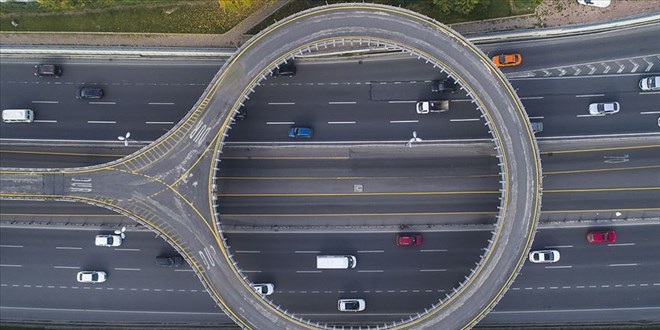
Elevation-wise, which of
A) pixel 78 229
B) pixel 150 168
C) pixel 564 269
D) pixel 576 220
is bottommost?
pixel 564 269

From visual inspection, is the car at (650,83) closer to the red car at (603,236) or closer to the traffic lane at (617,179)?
the traffic lane at (617,179)

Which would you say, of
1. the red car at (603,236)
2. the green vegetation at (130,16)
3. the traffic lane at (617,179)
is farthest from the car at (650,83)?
the green vegetation at (130,16)

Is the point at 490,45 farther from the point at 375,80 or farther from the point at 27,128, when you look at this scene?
the point at 27,128

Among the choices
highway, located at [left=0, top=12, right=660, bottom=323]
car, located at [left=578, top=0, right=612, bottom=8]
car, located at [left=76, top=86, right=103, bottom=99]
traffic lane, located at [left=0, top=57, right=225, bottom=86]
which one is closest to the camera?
car, located at [left=578, top=0, right=612, bottom=8]

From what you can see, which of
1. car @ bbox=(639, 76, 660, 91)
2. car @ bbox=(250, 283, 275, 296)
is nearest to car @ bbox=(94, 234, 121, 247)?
car @ bbox=(250, 283, 275, 296)

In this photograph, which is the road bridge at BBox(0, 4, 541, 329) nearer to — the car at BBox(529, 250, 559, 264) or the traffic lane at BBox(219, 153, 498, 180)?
the car at BBox(529, 250, 559, 264)

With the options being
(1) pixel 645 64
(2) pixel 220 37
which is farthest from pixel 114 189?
(1) pixel 645 64
